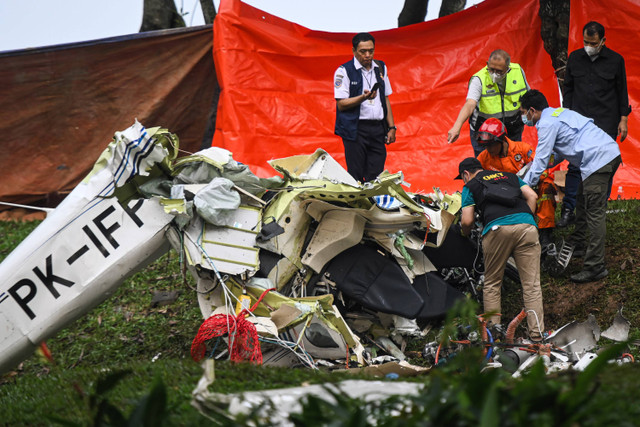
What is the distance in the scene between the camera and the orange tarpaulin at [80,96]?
957 cm

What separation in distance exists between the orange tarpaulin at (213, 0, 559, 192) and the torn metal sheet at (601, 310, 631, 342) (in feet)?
12.4

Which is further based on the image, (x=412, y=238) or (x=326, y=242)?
(x=412, y=238)

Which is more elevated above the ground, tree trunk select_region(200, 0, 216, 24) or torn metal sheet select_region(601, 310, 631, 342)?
tree trunk select_region(200, 0, 216, 24)

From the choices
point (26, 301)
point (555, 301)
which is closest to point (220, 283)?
point (26, 301)

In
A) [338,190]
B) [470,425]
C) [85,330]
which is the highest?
[470,425]

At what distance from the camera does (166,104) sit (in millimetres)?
10109

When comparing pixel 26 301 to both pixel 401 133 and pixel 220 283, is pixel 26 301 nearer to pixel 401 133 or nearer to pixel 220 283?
pixel 220 283

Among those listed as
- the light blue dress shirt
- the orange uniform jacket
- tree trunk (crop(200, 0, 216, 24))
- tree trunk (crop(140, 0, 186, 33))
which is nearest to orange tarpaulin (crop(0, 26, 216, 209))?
tree trunk (crop(140, 0, 186, 33))

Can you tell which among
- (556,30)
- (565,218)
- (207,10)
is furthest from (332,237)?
(207,10)

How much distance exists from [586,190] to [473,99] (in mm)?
1651

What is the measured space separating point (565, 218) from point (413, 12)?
4.78 meters

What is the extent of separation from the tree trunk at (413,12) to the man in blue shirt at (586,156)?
4633 millimetres

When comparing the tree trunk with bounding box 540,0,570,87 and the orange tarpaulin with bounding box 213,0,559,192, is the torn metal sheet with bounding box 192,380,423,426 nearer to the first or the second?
the orange tarpaulin with bounding box 213,0,559,192

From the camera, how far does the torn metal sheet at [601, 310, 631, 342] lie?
550 cm
